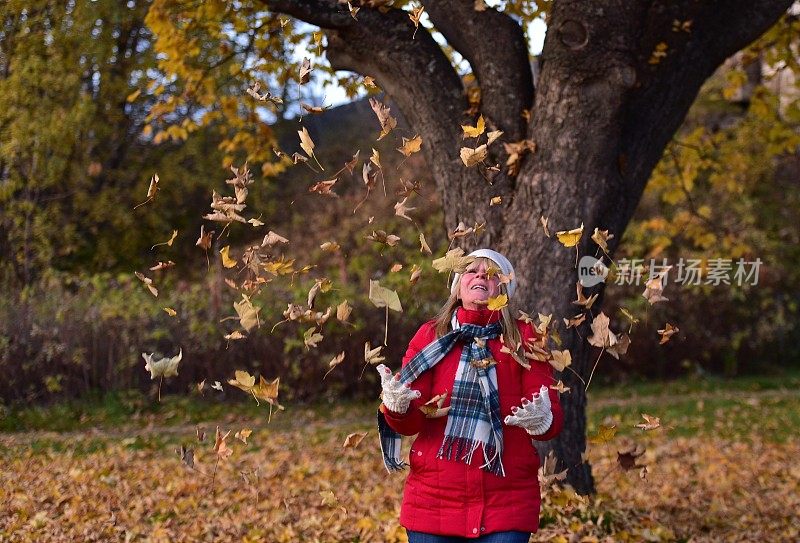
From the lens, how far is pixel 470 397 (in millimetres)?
3088

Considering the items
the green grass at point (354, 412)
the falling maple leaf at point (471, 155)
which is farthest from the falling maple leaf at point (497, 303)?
the green grass at point (354, 412)

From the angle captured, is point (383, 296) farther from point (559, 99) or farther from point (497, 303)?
point (559, 99)

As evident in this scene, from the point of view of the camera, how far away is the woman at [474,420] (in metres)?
2.97

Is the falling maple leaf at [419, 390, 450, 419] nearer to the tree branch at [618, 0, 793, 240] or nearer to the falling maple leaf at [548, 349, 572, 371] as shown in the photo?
the falling maple leaf at [548, 349, 572, 371]

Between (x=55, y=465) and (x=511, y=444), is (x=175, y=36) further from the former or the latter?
(x=511, y=444)

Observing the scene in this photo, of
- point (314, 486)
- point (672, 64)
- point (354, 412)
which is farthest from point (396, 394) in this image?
point (354, 412)

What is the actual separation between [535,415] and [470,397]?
0.25 m

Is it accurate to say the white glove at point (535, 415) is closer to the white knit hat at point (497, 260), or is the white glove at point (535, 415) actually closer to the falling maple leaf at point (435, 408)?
the falling maple leaf at point (435, 408)

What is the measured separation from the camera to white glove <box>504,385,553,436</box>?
292cm

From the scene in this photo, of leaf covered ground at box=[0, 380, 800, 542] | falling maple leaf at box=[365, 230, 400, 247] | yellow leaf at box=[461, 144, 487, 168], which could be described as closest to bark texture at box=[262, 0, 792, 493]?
leaf covered ground at box=[0, 380, 800, 542]

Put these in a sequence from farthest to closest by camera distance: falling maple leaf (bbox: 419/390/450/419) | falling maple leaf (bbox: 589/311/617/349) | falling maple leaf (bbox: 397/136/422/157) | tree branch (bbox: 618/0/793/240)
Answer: tree branch (bbox: 618/0/793/240) → falling maple leaf (bbox: 397/136/422/157) → falling maple leaf (bbox: 589/311/617/349) → falling maple leaf (bbox: 419/390/450/419)

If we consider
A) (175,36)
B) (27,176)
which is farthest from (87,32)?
(175,36)

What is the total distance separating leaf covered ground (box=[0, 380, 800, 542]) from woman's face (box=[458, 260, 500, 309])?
79 centimetres

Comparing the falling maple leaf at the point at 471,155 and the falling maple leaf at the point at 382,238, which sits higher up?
the falling maple leaf at the point at 471,155
